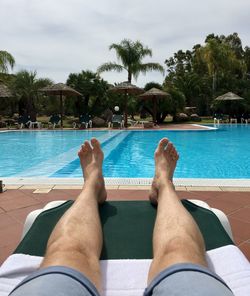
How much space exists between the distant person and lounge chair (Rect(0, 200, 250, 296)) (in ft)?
0.38

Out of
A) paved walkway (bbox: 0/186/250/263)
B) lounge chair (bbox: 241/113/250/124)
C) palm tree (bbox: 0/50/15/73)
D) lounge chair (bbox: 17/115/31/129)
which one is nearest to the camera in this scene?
paved walkway (bbox: 0/186/250/263)

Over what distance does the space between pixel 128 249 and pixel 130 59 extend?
20497 mm

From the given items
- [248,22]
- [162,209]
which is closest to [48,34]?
[248,22]

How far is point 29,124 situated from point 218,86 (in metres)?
16.8

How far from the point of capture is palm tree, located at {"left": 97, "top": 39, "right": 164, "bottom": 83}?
20766 mm

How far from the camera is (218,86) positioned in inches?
1036

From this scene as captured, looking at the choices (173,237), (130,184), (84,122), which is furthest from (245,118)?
(173,237)

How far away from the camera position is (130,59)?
68.3 feet

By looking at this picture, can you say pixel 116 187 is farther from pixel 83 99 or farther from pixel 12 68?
pixel 12 68

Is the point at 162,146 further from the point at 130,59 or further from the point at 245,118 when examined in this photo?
the point at 245,118

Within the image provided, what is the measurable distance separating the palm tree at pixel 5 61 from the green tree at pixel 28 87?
3.11 ft

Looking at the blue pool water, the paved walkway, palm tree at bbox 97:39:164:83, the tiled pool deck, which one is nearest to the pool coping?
the tiled pool deck

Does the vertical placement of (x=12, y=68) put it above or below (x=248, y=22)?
below

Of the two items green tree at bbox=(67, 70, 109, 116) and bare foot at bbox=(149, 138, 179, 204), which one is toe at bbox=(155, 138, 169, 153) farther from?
green tree at bbox=(67, 70, 109, 116)
